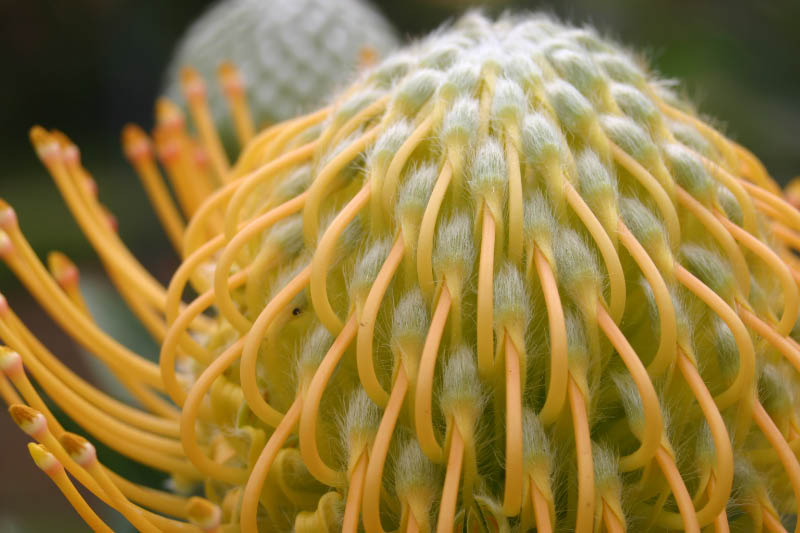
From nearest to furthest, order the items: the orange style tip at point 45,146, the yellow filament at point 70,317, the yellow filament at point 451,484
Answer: the yellow filament at point 451,484 < the yellow filament at point 70,317 < the orange style tip at point 45,146

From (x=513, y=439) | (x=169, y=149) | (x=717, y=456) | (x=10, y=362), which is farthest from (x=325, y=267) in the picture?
(x=169, y=149)

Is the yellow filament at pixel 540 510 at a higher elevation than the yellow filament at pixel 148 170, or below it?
below

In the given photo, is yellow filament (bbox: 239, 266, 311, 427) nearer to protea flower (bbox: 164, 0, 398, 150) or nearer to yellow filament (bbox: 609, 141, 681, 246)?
yellow filament (bbox: 609, 141, 681, 246)

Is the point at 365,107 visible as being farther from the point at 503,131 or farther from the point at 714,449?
the point at 714,449

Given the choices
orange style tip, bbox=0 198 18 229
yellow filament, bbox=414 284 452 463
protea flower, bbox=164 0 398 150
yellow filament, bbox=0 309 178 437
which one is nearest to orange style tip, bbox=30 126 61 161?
orange style tip, bbox=0 198 18 229

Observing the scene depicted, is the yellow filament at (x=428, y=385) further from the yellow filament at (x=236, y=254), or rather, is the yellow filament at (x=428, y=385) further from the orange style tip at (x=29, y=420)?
the orange style tip at (x=29, y=420)

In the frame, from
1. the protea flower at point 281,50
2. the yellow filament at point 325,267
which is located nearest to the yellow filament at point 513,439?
the yellow filament at point 325,267

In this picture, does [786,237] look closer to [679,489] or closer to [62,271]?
[679,489]
